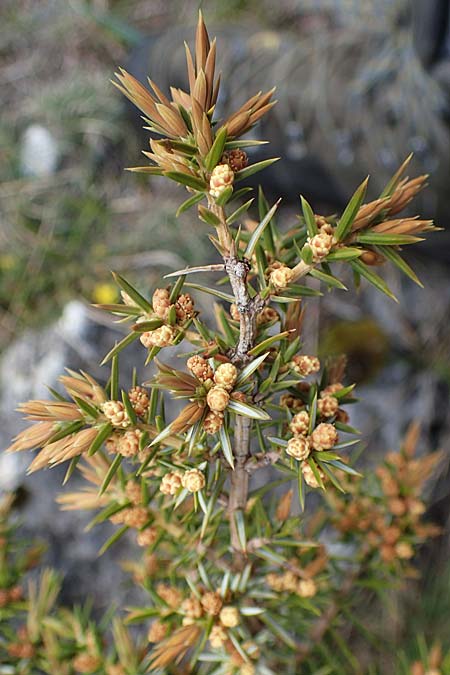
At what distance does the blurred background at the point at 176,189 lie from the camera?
3.58ft

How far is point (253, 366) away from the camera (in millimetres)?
334

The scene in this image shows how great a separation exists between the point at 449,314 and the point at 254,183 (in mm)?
522

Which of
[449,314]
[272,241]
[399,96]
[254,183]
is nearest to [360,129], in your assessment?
[399,96]

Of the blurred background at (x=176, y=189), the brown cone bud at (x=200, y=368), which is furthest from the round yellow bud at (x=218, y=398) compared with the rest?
the blurred background at (x=176, y=189)

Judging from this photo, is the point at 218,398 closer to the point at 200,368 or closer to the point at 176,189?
the point at 200,368

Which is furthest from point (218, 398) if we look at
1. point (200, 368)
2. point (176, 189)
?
point (176, 189)

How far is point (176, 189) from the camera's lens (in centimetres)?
156

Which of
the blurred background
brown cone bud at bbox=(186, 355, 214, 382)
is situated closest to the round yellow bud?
brown cone bud at bbox=(186, 355, 214, 382)

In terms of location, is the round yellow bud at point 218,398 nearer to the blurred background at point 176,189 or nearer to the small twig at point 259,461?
the small twig at point 259,461

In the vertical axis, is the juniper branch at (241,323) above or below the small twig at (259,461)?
above

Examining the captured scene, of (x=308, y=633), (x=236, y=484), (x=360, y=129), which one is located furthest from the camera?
(x=360, y=129)

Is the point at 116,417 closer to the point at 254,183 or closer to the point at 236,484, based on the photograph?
the point at 236,484

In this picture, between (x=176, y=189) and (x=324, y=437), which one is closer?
(x=324, y=437)

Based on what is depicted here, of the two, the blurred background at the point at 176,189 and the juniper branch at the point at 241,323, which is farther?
the blurred background at the point at 176,189
